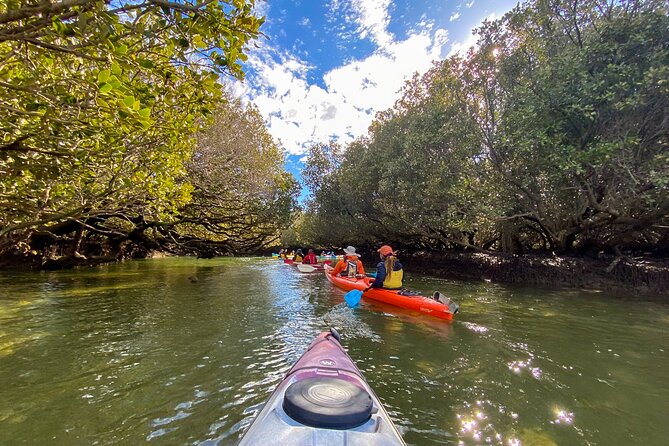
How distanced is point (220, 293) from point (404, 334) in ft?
23.7

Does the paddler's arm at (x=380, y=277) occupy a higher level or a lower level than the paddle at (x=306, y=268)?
higher

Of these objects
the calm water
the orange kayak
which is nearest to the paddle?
the orange kayak

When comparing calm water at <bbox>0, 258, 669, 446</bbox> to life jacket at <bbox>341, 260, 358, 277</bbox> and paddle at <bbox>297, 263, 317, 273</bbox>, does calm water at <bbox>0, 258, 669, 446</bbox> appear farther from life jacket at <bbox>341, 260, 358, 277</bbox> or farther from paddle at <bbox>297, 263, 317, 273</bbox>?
paddle at <bbox>297, 263, 317, 273</bbox>

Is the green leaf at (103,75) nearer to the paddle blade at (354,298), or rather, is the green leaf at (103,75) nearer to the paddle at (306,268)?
the paddle blade at (354,298)

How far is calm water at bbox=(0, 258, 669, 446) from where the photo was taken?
138 inches

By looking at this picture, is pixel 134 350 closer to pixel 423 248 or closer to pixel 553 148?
pixel 553 148

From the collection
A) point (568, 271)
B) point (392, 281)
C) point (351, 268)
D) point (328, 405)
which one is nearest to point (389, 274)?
point (392, 281)

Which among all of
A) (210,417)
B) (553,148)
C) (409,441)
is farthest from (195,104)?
(553,148)

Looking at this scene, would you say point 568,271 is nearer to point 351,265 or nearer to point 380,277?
point 351,265

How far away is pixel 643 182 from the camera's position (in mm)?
10109

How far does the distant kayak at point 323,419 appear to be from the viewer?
85.8 inches

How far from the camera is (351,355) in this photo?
5605 millimetres

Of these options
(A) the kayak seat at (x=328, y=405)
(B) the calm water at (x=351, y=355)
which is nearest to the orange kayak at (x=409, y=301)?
(B) the calm water at (x=351, y=355)

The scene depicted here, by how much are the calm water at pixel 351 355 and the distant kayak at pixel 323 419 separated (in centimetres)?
93
